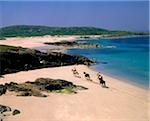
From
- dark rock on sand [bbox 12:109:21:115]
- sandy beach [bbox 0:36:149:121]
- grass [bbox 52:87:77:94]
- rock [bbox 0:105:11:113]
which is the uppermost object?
rock [bbox 0:105:11:113]

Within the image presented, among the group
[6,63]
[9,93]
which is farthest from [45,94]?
[6,63]

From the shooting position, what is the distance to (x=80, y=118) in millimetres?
14641

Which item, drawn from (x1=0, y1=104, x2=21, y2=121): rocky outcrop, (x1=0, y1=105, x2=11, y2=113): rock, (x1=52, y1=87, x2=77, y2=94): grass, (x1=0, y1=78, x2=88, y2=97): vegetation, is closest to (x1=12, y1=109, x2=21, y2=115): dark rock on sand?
(x1=0, y1=104, x2=21, y2=121): rocky outcrop

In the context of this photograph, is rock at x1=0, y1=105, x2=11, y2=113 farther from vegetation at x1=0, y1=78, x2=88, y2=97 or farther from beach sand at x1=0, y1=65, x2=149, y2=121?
vegetation at x1=0, y1=78, x2=88, y2=97

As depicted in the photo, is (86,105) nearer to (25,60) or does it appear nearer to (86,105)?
(86,105)

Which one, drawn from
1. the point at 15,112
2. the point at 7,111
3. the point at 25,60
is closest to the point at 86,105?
the point at 15,112

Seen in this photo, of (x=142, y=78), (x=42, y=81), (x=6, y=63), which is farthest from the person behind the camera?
(x=142, y=78)

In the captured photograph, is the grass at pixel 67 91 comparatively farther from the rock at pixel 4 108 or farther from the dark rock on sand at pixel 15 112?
the dark rock on sand at pixel 15 112

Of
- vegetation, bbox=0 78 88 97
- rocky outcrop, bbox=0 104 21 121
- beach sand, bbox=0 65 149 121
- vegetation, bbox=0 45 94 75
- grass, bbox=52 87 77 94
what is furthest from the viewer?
vegetation, bbox=0 45 94 75

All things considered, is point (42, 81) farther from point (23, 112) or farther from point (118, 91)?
point (23, 112)

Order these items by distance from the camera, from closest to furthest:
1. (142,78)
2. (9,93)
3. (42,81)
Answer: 1. (9,93)
2. (42,81)
3. (142,78)

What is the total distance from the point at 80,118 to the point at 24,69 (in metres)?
13.6

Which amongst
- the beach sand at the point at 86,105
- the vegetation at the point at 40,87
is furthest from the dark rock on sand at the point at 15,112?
the vegetation at the point at 40,87

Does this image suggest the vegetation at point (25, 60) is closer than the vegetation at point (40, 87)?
No
